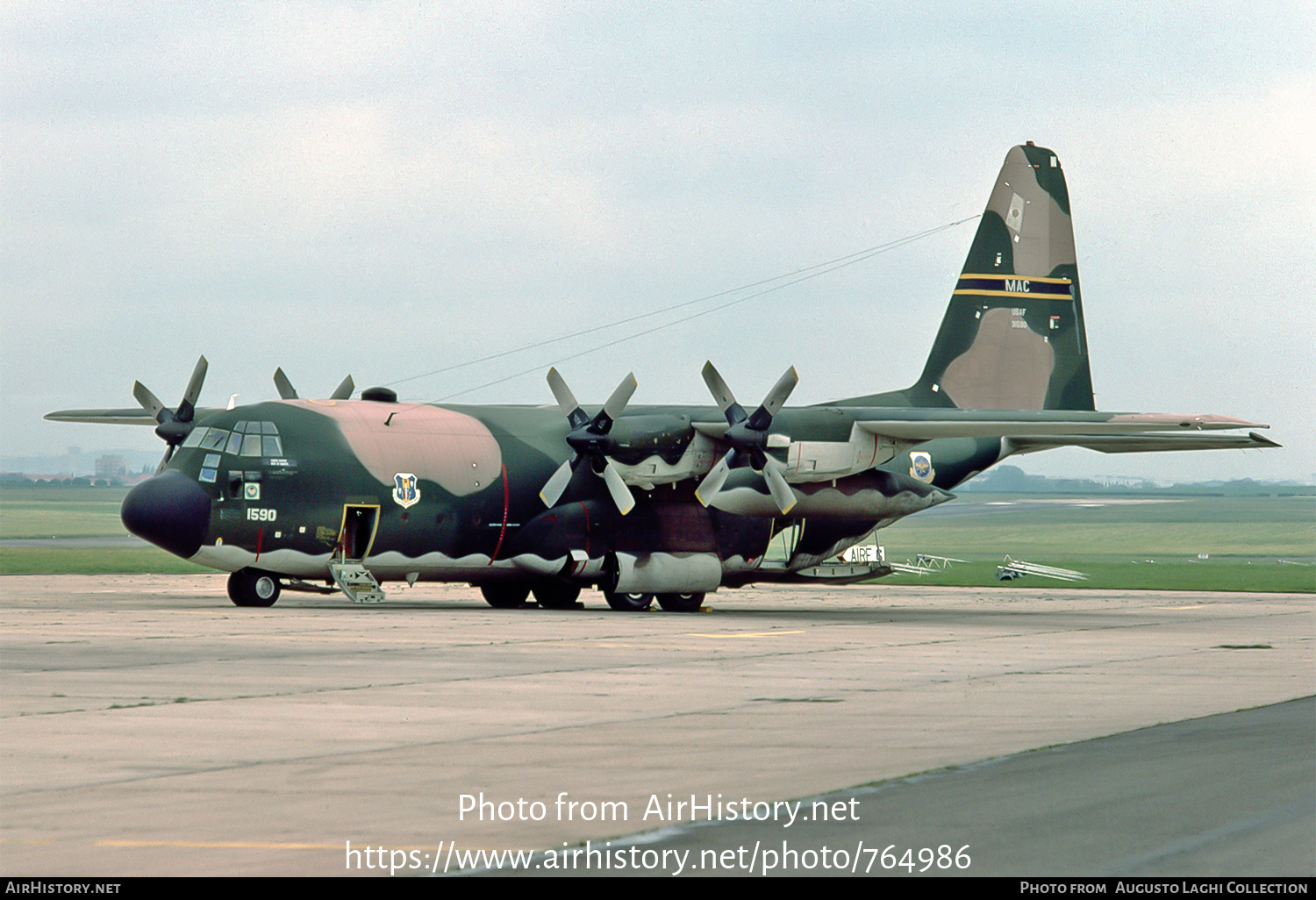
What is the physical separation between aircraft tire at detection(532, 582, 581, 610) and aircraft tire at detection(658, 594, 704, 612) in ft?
6.71

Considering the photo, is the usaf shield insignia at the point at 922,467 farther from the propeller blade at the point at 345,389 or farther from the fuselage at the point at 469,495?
the propeller blade at the point at 345,389

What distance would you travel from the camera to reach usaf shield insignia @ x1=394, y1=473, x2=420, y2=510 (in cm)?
3228

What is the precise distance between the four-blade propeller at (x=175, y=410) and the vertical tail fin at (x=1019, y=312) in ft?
58.7

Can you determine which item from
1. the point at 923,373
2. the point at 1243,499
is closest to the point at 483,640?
the point at 923,373

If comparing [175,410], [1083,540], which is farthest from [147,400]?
[1083,540]

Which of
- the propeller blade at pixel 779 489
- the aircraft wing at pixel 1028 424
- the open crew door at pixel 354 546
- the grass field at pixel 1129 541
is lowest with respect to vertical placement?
the grass field at pixel 1129 541

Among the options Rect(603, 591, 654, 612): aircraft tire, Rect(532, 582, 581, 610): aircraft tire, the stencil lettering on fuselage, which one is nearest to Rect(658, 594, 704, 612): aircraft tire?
Rect(603, 591, 654, 612): aircraft tire

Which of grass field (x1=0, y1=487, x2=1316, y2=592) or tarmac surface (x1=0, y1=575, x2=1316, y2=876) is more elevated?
tarmac surface (x1=0, y1=575, x2=1316, y2=876)

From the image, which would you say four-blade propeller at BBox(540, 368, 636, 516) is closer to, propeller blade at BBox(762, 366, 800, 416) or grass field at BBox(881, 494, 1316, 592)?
propeller blade at BBox(762, 366, 800, 416)

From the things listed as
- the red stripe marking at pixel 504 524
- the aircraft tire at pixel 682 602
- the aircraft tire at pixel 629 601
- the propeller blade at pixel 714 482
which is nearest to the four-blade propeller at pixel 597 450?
the red stripe marking at pixel 504 524

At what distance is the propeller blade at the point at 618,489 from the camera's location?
3321 cm
